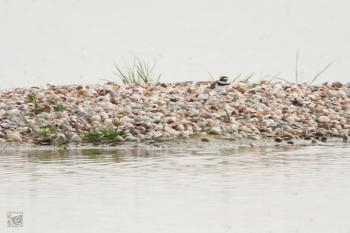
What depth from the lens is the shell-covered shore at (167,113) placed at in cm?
1462

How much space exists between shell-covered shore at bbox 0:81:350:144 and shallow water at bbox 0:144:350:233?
4.52 feet

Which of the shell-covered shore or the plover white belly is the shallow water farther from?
the plover white belly

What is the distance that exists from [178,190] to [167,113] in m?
6.40

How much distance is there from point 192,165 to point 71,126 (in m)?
3.83

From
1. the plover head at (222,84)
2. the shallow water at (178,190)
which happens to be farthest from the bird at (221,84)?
the shallow water at (178,190)

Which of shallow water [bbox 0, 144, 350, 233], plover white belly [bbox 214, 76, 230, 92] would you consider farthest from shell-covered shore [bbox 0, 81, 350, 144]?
shallow water [bbox 0, 144, 350, 233]

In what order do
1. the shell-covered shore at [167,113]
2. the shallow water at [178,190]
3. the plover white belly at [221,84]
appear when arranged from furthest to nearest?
the plover white belly at [221,84], the shell-covered shore at [167,113], the shallow water at [178,190]

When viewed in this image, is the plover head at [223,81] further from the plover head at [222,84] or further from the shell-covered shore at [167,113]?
the shell-covered shore at [167,113]

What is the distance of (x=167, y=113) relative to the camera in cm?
1552

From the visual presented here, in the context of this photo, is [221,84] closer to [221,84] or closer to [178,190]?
[221,84]

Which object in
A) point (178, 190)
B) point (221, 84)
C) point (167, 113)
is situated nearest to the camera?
point (178, 190)

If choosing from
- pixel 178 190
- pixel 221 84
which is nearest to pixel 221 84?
pixel 221 84

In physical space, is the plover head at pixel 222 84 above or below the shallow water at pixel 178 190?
above

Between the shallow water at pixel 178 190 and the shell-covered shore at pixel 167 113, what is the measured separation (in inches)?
54.3
